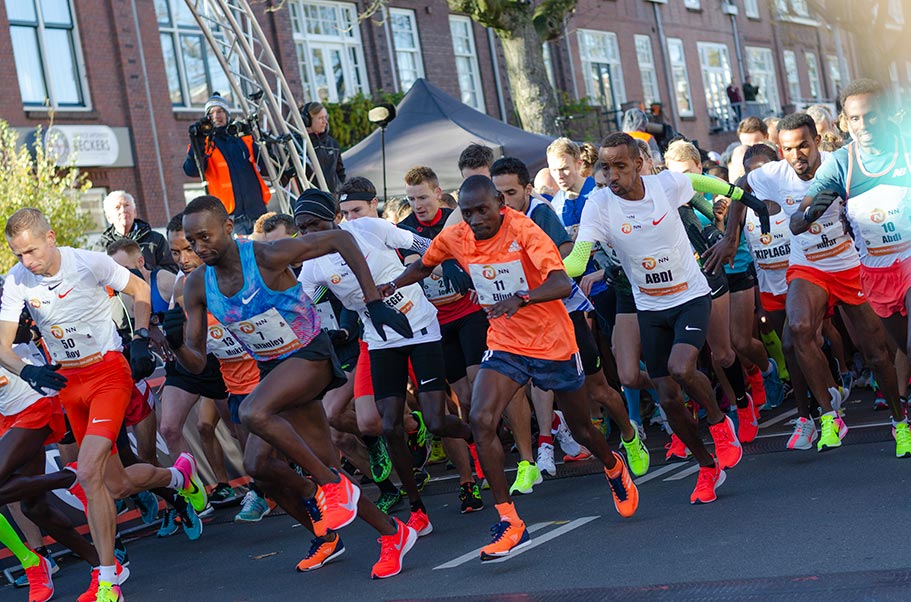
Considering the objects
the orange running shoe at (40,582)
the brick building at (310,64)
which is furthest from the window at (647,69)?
the orange running shoe at (40,582)

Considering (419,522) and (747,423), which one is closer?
(419,522)

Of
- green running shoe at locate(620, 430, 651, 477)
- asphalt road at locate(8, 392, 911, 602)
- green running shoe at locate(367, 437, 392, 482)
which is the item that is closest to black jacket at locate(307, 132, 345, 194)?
asphalt road at locate(8, 392, 911, 602)

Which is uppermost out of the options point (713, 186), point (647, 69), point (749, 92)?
point (647, 69)

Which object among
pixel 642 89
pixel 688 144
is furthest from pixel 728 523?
pixel 642 89

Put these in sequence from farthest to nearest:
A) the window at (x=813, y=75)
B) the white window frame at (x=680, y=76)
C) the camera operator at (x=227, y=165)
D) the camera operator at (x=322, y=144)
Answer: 1. the window at (x=813, y=75)
2. the white window frame at (x=680, y=76)
3. the camera operator at (x=322, y=144)
4. the camera operator at (x=227, y=165)

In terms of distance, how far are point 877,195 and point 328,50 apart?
1950 cm

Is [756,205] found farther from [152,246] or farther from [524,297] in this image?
[152,246]

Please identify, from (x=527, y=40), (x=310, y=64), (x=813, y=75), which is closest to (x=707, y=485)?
(x=527, y=40)

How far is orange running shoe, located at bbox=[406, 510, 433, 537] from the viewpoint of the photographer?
24.9 ft

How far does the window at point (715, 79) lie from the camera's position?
40125mm

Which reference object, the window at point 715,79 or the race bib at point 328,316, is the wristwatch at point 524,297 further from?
the window at point 715,79

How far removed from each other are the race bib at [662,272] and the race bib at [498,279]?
954 millimetres

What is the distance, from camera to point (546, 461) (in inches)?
360

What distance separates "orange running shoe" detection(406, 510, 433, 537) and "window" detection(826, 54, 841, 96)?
4411 centimetres
